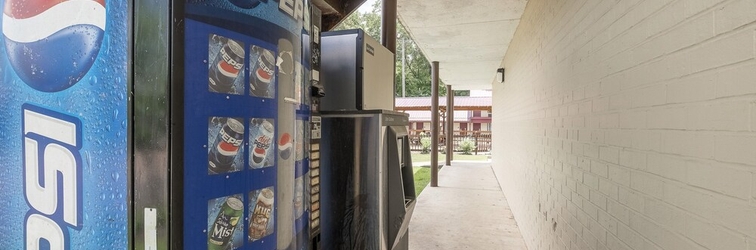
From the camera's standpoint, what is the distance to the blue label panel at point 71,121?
3.30 ft

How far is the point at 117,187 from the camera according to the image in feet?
3.33

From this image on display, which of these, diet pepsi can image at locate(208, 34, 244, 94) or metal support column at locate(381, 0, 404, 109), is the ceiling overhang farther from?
diet pepsi can image at locate(208, 34, 244, 94)

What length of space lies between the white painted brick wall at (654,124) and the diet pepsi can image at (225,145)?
1415 mm

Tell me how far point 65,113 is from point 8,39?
1.16 feet

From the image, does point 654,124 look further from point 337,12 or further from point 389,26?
point 389,26

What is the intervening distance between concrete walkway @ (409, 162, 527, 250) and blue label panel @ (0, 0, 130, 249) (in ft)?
11.0

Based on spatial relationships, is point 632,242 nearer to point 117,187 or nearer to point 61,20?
Result: point 117,187

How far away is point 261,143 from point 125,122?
0.39 meters

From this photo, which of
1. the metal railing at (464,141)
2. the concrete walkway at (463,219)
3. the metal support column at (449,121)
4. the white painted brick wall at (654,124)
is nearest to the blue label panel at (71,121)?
the white painted brick wall at (654,124)

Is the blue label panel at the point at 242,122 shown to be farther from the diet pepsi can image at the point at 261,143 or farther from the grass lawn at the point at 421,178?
the grass lawn at the point at 421,178

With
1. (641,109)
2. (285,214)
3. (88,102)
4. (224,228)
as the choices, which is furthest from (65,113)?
(641,109)

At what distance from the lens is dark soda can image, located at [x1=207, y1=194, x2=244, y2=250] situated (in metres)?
1.11

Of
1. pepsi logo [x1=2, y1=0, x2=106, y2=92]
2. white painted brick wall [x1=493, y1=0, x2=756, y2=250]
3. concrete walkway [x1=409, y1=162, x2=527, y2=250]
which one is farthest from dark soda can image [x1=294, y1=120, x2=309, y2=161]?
concrete walkway [x1=409, y1=162, x2=527, y2=250]

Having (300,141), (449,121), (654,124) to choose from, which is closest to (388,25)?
(300,141)
